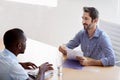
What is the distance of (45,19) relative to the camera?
4695 mm

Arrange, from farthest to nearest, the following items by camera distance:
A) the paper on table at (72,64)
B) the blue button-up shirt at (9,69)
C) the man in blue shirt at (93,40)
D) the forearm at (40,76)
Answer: the man in blue shirt at (93,40) < the paper on table at (72,64) < the forearm at (40,76) < the blue button-up shirt at (9,69)

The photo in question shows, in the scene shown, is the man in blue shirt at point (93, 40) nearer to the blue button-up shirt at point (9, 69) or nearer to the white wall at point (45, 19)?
the blue button-up shirt at point (9, 69)


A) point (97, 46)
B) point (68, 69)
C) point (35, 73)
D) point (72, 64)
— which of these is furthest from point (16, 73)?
point (97, 46)

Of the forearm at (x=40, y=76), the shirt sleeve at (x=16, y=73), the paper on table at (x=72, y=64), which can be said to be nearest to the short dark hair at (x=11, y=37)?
the shirt sleeve at (x=16, y=73)

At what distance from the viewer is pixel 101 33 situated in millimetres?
2893

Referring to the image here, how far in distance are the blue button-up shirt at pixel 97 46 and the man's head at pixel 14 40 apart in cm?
94

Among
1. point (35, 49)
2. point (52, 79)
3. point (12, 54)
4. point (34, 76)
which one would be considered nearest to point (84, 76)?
point (52, 79)

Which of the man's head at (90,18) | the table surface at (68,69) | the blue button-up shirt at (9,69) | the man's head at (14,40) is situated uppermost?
the man's head at (90,18)

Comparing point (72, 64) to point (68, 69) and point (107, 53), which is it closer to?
point (68, 69)

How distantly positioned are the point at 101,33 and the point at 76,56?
1.65 feet

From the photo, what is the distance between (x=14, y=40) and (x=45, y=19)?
2.74 m

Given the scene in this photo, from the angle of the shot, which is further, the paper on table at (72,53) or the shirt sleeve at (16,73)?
the paper on table at (72,53)

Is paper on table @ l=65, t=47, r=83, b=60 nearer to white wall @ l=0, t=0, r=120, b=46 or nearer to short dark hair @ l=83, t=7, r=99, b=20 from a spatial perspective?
short dark hair @ l=83, t=7, r=99, b=20

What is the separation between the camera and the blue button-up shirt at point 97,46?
8.68ft
